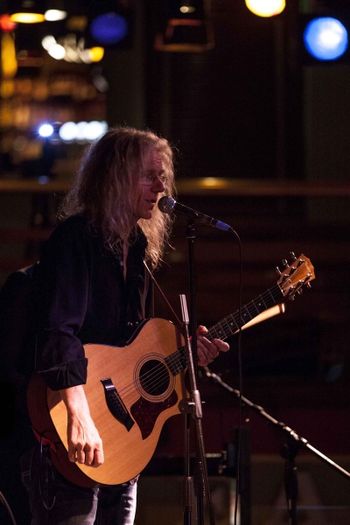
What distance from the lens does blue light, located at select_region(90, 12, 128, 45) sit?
6.20m

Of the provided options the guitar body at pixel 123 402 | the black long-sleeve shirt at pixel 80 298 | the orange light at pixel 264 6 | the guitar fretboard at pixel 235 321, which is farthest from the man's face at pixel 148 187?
the orange light at pixel 264 6

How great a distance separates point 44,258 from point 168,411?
2.29ft

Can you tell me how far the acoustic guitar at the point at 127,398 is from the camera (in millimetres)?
3158

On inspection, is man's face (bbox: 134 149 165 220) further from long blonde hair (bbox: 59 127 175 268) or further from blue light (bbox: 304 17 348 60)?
blue light (bbox: 304 17 348 60)

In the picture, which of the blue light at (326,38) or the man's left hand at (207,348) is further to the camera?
the blue light at (326,38)

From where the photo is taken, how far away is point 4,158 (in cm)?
1110

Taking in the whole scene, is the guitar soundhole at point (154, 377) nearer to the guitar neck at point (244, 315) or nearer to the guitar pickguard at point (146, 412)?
the guitar pickguard at point (146, 412)

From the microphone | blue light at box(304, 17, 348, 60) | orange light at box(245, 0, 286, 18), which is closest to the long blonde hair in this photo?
the microphone

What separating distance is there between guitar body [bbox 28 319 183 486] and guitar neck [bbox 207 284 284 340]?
0.16 metres

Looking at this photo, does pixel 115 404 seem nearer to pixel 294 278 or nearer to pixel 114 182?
pixel 114 182

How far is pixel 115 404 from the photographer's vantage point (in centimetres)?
334

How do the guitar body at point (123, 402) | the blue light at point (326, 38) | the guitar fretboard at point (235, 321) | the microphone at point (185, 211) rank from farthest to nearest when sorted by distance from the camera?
the blue light at point (326, 38), the guitar fretboard at point (235, 321), the microphone at point (185, 211), the guitar body at point (123, 402)

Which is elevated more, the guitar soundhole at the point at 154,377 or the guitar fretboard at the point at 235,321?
the guitar fretboard at the point at 235,321

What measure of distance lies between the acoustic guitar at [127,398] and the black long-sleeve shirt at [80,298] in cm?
7
